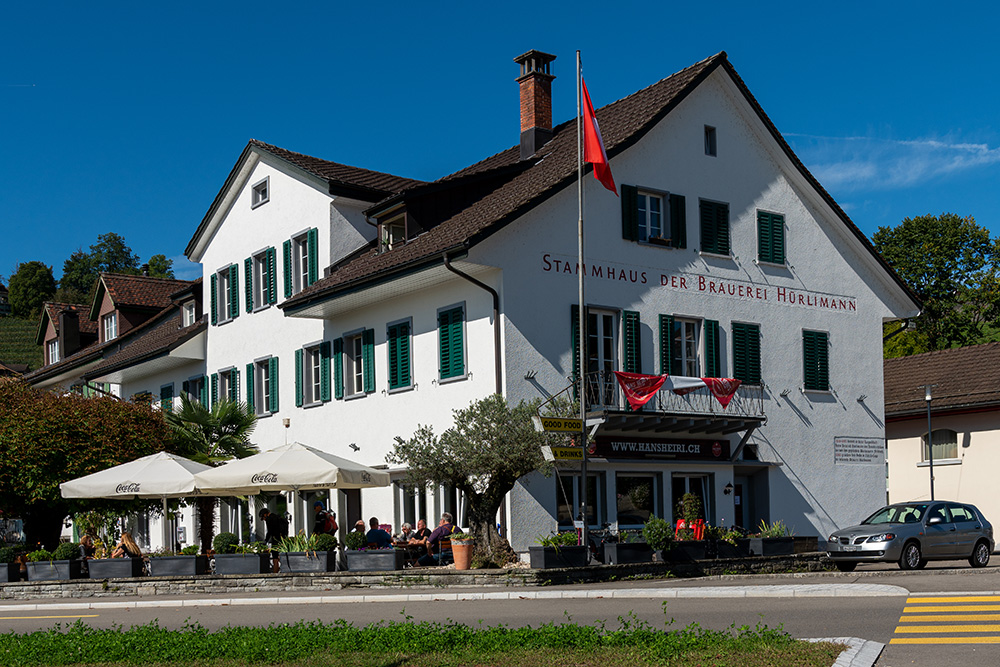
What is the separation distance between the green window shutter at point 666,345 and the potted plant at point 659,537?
5.82 meters

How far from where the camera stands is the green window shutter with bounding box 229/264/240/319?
35.0 metres

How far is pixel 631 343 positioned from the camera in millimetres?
26453

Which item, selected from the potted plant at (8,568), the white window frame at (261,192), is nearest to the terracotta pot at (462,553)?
the potted plant at (8,568)

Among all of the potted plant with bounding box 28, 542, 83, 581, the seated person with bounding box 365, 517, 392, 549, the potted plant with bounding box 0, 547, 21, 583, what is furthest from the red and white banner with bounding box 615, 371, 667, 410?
the potted plant with bounding box 0, 547, 21, 583

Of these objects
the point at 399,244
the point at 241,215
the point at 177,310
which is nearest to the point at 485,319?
the point at 399,244

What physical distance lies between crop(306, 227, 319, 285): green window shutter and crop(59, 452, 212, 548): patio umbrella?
7.27 metres

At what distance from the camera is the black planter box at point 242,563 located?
2283 cm

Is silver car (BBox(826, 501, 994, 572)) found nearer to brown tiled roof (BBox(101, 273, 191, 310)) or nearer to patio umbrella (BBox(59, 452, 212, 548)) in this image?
patio umbrella (BBox(59, 452, 212, 548))

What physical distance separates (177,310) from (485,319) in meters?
20.6

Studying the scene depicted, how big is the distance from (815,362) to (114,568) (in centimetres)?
1720

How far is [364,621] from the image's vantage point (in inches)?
579

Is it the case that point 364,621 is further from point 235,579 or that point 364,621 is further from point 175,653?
point 235,579

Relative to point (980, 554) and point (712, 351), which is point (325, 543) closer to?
point (712, 351)

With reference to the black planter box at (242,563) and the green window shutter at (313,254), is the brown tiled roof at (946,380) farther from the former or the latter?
the black planter box at (242,563)
